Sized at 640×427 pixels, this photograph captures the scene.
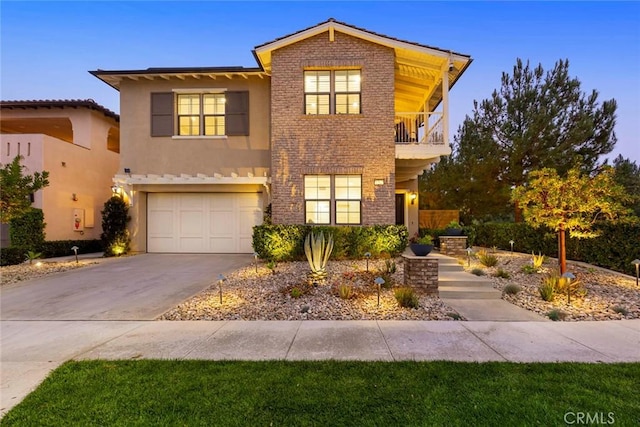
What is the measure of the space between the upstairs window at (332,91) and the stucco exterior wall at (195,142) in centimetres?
228

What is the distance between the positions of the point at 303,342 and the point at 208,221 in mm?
9595

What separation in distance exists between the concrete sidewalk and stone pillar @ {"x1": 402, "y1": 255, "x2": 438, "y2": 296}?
1.49 metres

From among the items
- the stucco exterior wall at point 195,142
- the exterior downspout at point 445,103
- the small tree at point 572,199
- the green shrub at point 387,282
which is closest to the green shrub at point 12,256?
the stucco exterior wall at point 195,142

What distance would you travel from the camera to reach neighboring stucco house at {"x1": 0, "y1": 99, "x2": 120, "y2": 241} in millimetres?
11617

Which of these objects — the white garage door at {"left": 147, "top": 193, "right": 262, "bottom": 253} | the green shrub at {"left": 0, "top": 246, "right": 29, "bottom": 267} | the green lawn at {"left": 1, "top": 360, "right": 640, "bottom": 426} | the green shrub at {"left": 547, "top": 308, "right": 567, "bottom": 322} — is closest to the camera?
the green lawn at {"left": 1, "top": 360, "right": 640, "bottom": 426}

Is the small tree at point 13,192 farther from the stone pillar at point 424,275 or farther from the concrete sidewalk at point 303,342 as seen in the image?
the stone pillar at point 424,275

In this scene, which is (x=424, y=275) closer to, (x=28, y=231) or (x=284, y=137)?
(x=284, y=137)

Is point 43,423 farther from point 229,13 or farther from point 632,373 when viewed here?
point 229,13

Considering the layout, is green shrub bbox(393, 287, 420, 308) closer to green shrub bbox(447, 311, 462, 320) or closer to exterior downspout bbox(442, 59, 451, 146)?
green shrub bbox(447, 311, 462, 320)

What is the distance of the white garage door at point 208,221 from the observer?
491 inches

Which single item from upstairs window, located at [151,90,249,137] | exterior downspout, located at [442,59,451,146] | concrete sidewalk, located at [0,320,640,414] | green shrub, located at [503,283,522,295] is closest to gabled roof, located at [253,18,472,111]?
exterior downspout, located at [442,59,451,146]

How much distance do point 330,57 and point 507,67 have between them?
11837mm

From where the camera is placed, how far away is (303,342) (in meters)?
4.11

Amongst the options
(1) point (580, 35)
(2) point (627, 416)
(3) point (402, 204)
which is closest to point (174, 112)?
(3) point (402, 204)
